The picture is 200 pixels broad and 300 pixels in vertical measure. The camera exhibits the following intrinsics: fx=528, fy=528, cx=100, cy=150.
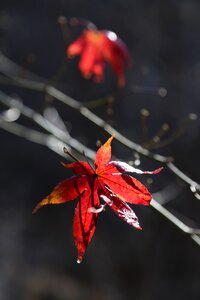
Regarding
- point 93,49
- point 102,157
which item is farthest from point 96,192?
point 93,49

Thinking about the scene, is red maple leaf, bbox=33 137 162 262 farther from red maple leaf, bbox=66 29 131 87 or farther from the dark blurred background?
the dark blurred background

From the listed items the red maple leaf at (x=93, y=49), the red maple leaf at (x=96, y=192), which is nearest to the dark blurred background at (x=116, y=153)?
the red maple leaf at (x=93, y=49)

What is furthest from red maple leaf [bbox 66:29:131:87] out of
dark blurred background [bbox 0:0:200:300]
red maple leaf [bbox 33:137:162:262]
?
dark blurred background [bbox 0:0:200:300]

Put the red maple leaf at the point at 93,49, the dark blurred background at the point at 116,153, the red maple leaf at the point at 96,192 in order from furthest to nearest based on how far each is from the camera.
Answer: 1. the dark blurred background at the point at 116,153
2. the red maple leaf at the point at 93,49
3. the red maple leaf at the point at 96,192

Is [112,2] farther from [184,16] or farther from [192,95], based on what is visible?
[192,95]

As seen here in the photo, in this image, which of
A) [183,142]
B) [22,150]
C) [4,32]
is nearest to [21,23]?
[4,32]

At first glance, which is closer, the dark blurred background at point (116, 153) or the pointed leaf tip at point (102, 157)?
the pointed leaf tip at point (102, 157)

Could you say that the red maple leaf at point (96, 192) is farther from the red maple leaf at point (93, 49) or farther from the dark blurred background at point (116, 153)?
the dark blurred background at point (116, 153)
